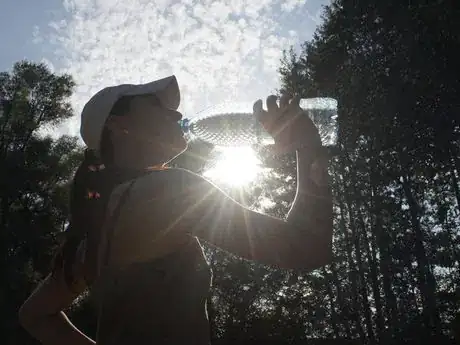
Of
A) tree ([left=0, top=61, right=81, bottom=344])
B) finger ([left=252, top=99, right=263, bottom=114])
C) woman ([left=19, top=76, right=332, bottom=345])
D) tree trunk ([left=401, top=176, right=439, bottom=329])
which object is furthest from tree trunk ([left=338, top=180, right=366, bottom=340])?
woman ([left=19, top=76, right=332, bottom=345])

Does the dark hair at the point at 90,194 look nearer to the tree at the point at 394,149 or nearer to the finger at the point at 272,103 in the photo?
the finger at the point at 272,103

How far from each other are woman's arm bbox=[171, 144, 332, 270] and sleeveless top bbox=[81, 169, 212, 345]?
10 centimetres

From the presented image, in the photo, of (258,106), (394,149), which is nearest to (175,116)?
(258,106)

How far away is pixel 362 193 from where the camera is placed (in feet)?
69.8

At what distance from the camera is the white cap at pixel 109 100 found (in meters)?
1.57

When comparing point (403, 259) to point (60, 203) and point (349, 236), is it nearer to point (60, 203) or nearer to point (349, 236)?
point (349, 236)

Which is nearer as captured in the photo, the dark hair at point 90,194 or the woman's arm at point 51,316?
the dark hair at point 90,194

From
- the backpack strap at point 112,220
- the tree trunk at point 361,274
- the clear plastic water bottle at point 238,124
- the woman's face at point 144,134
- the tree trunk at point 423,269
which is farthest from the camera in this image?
the tree trunk at point 361,274

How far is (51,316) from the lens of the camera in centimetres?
166

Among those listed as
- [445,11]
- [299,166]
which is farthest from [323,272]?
[299,166]

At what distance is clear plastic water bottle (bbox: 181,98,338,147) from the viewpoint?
6.85ft

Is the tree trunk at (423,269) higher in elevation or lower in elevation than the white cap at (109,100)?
higher

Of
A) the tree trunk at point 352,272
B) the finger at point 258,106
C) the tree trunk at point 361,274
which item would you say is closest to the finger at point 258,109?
the finger at point 258,106

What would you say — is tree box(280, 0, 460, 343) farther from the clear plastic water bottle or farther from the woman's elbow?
the woman's elbow
